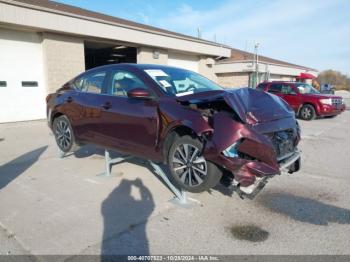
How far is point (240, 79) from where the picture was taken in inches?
1016

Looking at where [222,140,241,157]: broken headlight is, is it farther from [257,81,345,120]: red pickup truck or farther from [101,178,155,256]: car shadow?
[257,81,345,120]: red pickup truck

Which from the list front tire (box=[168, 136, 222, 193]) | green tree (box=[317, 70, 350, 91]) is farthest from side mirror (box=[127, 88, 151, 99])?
green tree (box=[317, 70, 350, 91])

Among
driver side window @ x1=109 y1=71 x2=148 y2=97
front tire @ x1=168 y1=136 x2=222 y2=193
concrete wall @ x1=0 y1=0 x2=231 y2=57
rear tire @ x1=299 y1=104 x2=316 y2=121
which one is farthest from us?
rear tire @ x1=299 y1=104 x2=316 y2=121

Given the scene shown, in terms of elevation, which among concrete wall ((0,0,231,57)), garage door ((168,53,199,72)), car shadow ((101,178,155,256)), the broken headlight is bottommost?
car shadow ((101,178,155,256))

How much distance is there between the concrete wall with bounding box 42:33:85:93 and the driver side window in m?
8.26

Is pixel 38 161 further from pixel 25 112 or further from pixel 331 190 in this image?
pixel 25 112

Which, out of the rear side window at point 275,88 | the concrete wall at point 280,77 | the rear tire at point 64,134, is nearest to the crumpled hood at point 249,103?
the rear tire at point 64,134

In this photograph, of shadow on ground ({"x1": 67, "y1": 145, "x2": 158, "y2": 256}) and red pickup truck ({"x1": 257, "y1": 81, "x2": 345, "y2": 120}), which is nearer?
shadow on ground ({"x1": 67, "y1": 145, "x2": 158, "y2": 256})

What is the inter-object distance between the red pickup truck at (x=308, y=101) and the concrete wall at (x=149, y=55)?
19.2 feet

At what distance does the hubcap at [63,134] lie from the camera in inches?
233

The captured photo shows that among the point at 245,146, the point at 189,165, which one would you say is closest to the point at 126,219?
the point at 189,165

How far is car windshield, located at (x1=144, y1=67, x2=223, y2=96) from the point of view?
4336 millimetres

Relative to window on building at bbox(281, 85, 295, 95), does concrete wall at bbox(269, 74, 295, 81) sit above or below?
above

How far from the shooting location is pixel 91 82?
5430 mm
